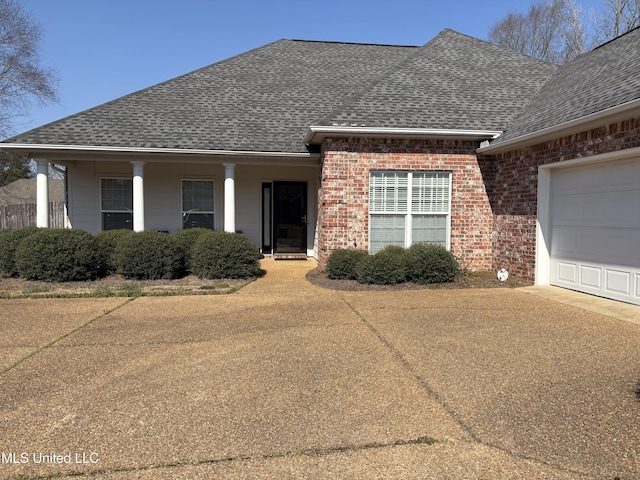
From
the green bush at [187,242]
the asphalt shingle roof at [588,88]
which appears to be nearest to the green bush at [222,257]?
the green bush at [187,242]

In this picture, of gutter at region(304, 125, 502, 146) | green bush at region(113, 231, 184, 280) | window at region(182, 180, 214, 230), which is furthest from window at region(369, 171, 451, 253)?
window at region(182, 180, 214, 230)

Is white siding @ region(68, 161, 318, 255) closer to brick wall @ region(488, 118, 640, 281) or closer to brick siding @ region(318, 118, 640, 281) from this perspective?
brick siding @ region(318, 118, 640, 281)

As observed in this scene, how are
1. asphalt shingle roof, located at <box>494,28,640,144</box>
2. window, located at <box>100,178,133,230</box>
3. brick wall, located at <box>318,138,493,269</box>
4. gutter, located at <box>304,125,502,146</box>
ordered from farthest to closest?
window, located at <box>100,178,133,230</box>
brick wall, located at <box>318,138,493,269</box>
gutter, located at <box>304,125,502,146</box>
asphalt shingle roof, located at <box>494,28,640,144</box>

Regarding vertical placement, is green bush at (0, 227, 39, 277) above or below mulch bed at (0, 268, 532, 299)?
above

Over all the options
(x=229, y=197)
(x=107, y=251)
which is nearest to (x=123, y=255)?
(x=107, y=251)

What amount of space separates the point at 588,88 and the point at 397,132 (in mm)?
3925

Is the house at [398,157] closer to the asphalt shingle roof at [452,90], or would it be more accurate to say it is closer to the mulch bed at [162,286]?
the asphalt shingle roof at [452,90]

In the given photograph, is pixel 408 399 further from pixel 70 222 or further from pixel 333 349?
pixel 70 222

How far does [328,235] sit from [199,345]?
556 centimetres

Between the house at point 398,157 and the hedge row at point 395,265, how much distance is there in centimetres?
84

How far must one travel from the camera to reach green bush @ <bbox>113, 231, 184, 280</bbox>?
33.1 feet

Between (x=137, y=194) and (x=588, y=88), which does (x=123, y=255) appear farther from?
(x=588, y=88)

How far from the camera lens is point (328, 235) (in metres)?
10.7

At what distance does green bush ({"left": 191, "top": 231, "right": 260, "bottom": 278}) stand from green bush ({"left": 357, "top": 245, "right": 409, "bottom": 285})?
103 inches
